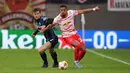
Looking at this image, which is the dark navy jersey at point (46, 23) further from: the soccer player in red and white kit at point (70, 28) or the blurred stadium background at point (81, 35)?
the blurred stadium background at point (81, 35)

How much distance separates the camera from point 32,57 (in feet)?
82.7

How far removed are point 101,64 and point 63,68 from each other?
3.15m

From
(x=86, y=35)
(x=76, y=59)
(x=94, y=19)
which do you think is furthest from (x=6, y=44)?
(x=76, y=59)

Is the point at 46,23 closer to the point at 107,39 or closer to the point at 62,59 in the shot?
the point at 62,59

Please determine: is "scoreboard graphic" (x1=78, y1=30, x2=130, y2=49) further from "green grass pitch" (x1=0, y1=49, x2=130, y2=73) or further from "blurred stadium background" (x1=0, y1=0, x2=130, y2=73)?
"green grass pitch" (x1=0, y1=49, x2=130, y2=73)

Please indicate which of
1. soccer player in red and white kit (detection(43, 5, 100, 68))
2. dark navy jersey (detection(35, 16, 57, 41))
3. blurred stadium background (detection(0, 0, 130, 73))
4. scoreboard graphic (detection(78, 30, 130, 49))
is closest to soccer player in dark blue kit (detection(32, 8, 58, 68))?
dark navy jersey (detection(35, 16, 57, 41))

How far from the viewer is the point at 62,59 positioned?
24.4 metres

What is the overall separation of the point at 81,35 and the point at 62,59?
7.59 meters

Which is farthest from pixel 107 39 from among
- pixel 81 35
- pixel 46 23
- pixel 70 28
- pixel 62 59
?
pixel 46 23

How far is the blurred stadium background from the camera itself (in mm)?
21562

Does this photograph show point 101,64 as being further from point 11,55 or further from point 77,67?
point 11,55

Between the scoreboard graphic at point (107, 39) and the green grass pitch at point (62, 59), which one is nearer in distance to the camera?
the green grass pitch at point (62, 59)

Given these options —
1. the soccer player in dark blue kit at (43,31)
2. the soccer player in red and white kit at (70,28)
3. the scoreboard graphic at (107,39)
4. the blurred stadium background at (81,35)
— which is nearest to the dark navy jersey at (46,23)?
the soccer player in dark blue kit at (43,31)

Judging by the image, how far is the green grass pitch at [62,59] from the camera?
19000 millimetres
